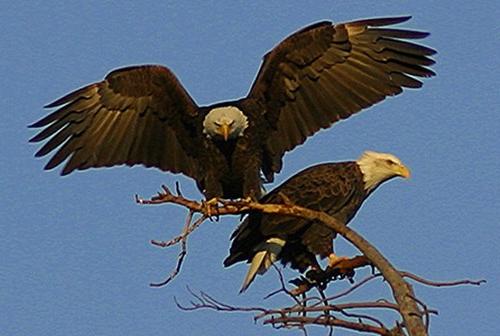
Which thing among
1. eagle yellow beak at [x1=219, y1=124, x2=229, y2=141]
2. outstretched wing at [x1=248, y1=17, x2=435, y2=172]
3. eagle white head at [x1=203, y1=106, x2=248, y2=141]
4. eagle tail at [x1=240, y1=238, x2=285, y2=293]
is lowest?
eagle tail at [x1=240, y1=238, x2=285, y2=293]

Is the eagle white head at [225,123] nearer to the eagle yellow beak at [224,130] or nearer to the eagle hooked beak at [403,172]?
the eagle yellow beak at [224,130]

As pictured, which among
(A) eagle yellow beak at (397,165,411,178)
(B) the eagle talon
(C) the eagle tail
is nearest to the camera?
(B) the eagle talon

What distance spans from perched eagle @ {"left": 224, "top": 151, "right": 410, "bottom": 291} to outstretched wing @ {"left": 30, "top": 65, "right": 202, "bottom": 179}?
0.82 metres

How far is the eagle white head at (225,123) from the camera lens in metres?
8.80

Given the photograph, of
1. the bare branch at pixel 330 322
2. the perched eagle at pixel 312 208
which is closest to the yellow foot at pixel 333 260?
the perched eagle at pixel 312 208

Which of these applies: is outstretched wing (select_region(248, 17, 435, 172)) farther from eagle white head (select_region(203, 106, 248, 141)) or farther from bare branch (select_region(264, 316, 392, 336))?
bare branch (select_region(264, 316, 392, 336))

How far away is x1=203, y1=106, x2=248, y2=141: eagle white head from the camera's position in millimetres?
8805

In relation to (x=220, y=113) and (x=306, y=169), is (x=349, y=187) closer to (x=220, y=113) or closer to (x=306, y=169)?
(x=306, y=169)

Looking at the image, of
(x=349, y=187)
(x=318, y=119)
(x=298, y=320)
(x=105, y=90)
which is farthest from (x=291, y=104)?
(x=298, y=320)

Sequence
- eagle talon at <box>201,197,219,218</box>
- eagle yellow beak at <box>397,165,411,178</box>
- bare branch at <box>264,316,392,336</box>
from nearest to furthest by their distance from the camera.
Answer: bare branch at <box>264,316,392,336</box> → eagle talon at <box>201,197,219,218</box> → eagle yellow beak at <box>397,165,411,178</box>

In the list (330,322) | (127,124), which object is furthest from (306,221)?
(330,322)

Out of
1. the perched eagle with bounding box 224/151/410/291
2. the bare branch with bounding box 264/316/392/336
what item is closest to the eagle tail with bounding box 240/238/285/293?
the perched eagle with bounding box 224/151/410/291

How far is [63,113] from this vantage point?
9.65 metres

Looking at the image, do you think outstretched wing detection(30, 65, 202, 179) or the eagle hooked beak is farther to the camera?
outstretched wing detection(30, 65, 202, 179)
